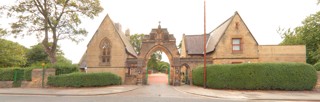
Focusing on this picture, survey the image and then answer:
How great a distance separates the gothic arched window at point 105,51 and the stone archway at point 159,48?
14.9ft

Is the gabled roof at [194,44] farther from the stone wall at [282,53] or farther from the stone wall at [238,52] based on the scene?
the stone wall at [282,53]

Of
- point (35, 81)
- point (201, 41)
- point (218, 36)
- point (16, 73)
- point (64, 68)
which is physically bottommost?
point (35, 81)

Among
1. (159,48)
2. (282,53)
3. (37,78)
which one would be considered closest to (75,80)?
(37,78)

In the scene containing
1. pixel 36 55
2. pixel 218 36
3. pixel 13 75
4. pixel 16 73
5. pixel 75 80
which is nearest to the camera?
pixel 75 80

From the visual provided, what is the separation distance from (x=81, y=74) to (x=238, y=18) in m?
19.9

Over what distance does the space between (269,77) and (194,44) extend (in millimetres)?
12071

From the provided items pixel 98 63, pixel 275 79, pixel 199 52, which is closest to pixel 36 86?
pixel 98 63

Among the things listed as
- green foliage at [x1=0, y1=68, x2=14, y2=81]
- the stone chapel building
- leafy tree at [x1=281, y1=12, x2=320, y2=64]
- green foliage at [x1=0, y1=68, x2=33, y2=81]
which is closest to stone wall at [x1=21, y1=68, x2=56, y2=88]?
green foliage at [x1=0, y1=68, x2=33, y2=81]

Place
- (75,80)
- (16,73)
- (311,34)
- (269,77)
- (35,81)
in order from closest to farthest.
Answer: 1. (269,77)
2. (75,80)
3. (35,81)
4. (16,73)
5. (311,34)

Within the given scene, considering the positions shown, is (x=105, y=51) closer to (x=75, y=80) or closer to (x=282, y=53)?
(x=75, y=80)

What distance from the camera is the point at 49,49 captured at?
20109mm

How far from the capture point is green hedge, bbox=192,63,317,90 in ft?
50.0

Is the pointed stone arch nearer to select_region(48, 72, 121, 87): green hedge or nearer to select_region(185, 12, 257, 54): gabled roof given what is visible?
select_region(48, 72, 121, 87): green hedge

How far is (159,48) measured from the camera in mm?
22297
